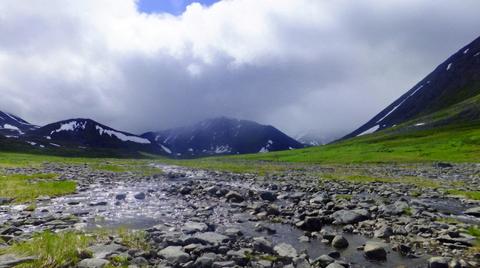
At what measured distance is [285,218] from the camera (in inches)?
814

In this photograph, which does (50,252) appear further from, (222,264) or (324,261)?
(324,261)

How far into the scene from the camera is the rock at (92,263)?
402 inches

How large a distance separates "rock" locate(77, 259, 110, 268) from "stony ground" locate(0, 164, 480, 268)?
26 millimetres

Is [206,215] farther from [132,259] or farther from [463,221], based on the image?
[463,221]

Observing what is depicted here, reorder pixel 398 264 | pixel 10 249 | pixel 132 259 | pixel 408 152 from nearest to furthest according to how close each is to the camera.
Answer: pixel 10 249 → pixel 132 259 → pixel 398 264 → pixel 408 152

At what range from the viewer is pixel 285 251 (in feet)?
45.0

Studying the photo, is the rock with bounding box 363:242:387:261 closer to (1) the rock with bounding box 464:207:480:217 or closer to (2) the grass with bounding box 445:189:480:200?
(1) the rock with bounding box 464:207:480:217

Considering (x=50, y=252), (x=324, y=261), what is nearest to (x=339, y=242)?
(x=324, y=261)

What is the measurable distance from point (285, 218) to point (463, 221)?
→ 9.27 meters

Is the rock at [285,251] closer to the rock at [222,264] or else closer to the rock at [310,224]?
the rock at [222,264]

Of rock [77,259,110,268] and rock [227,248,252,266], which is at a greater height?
rock [77,259,110,268]

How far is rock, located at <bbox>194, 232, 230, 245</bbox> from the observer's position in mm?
14242

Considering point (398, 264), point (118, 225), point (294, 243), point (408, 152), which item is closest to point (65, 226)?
point (118, 225)

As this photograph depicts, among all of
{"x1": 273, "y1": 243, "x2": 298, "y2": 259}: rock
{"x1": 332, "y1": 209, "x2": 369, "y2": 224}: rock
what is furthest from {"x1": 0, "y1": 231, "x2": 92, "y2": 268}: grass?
{"x1": 332, "y1": 209, "x2": 369, "y2": 224}: rock
